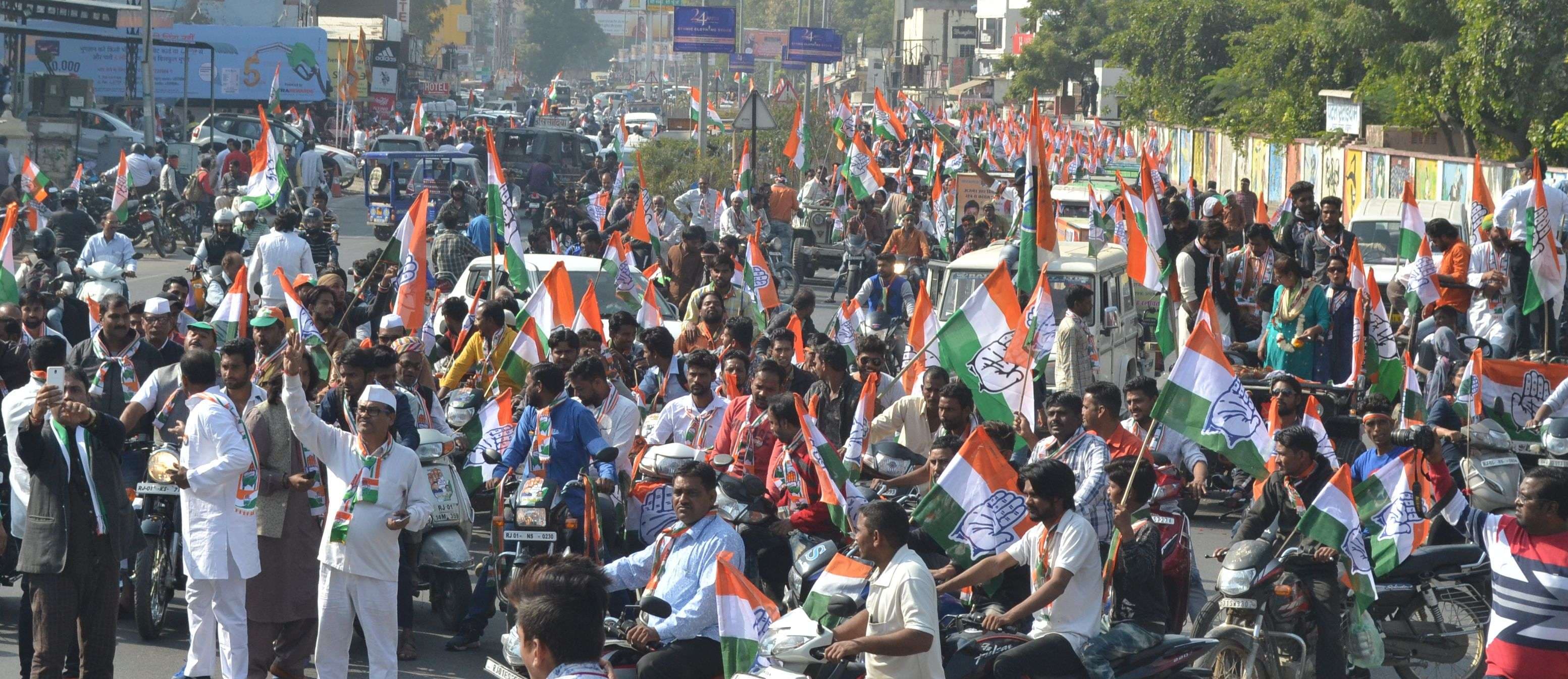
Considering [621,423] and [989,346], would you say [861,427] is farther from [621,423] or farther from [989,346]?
[621,423]

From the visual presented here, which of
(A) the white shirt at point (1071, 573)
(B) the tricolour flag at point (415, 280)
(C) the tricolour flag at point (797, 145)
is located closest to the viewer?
(A) the white shirt at point (1071, 573)

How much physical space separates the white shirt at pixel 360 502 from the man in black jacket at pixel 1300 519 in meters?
3.33

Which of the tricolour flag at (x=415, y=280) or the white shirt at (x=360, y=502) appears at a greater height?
the tricolour flag at (x=415, y=280)

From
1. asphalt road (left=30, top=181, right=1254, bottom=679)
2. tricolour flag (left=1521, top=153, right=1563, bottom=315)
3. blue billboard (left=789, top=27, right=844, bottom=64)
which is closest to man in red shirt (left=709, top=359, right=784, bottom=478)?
asphalt road (left=30, top=181, right=1254, bottom=679)

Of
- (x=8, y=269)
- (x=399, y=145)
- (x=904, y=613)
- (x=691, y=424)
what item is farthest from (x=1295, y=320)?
(x=399, y=145)

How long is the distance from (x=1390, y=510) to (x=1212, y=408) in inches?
34.4

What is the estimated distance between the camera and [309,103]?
5634 cm

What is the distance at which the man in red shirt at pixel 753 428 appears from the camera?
9328 mm

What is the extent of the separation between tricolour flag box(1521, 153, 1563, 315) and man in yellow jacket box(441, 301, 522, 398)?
7.39 m

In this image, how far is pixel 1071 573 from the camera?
6602 millimetres

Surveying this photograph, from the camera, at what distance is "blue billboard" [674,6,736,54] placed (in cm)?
4122

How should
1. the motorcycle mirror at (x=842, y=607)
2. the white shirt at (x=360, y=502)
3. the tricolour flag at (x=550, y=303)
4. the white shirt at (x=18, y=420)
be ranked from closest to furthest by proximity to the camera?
the motorcycle mirror at (x=842, y=607), the white shirt at (x=360, y=502), the white shirt at (x=18, y=420), the tricolour flag at (x=550, y=303)

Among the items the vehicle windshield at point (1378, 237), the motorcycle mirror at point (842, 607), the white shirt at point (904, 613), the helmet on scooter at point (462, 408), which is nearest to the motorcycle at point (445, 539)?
the helmet on scooter at point (462, 408)

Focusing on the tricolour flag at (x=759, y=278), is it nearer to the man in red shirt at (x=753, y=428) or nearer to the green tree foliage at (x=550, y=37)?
the man in red shirt at (x=753, y=428)
